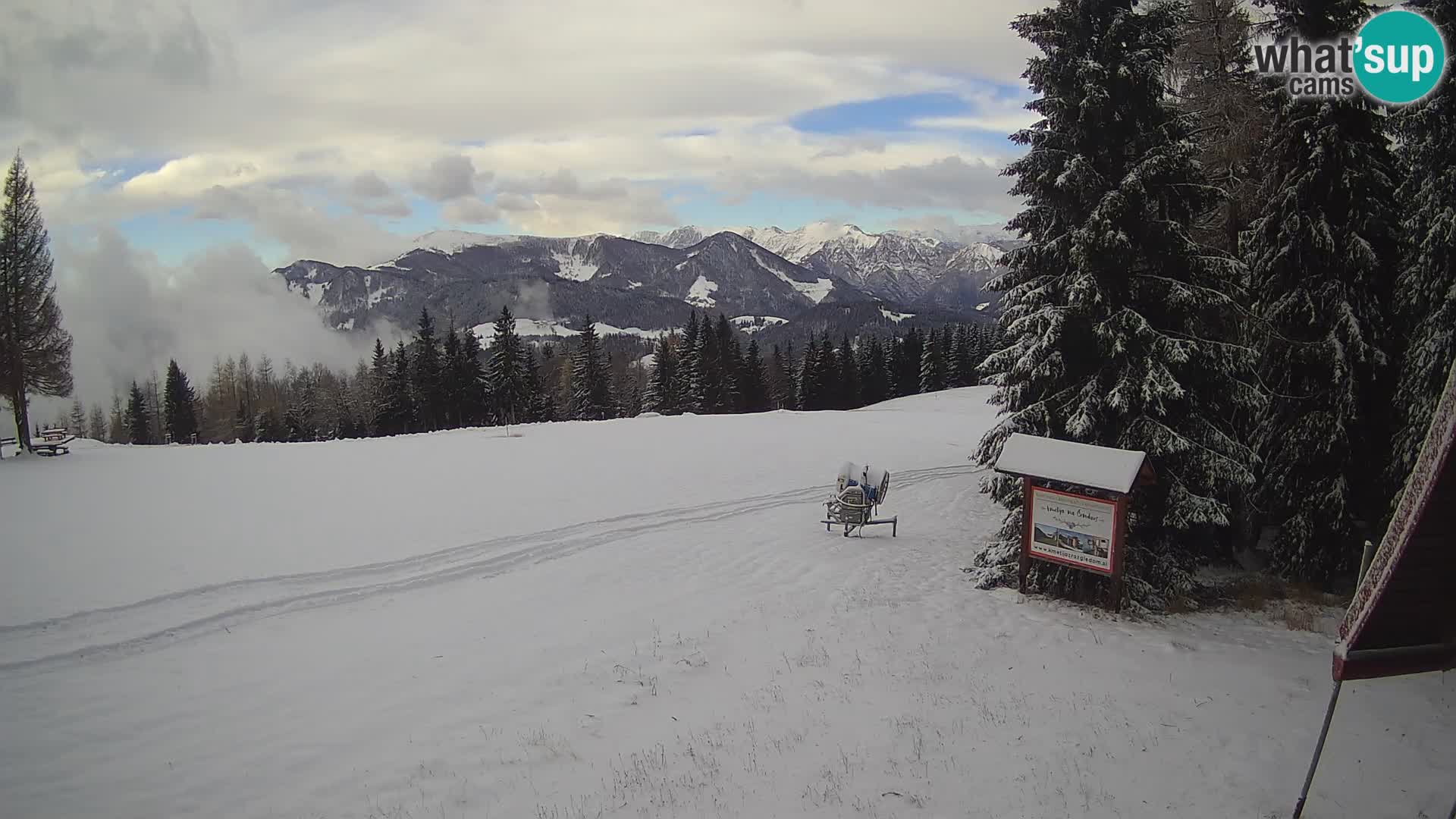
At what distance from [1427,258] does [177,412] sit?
99161mm

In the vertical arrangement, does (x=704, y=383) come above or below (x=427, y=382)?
below

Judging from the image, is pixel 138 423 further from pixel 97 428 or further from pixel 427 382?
pixel 97 428

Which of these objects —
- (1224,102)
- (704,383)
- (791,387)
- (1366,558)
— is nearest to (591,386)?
(704,383)

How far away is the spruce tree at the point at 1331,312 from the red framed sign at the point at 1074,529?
4.51 meters

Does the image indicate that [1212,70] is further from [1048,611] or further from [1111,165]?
[1048,611]

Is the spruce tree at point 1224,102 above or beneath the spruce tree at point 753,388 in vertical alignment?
above

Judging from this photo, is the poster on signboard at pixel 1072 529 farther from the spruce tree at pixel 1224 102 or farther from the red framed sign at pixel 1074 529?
the spruce tree at pixel 1224 102

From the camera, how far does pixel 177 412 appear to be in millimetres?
77750

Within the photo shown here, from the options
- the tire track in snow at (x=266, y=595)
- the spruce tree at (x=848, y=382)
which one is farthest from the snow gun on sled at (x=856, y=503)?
the spruce tree at (x=848, y=382)

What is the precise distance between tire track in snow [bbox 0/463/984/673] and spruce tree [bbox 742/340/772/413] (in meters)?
48.8

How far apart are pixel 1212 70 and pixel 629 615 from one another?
17.0m

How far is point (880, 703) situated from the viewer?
29.5 ft

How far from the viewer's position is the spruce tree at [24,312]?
2662 centimetres

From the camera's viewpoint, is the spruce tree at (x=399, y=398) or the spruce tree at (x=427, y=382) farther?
the spruce tree at (x=427, y=382)
